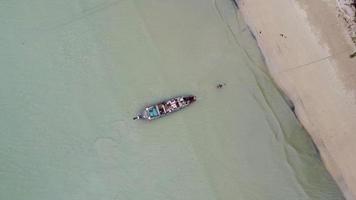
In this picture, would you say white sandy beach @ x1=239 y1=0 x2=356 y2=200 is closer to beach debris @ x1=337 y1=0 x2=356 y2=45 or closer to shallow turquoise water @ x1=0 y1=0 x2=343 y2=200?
Answer: beach debris @ x1=337 y1=0 x2=356 y2=45

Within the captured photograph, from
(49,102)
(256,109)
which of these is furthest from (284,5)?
(49,102)

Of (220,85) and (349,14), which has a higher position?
(349,14)

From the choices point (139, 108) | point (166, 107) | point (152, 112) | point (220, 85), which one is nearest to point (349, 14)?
point (220, 85)

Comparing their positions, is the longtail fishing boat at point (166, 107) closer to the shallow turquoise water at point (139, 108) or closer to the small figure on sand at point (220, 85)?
the shallow turquoise water at point (139, 108)

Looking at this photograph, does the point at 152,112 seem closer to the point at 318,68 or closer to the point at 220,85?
the point at 220,85

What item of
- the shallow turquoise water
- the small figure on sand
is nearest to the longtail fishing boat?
the shallow turquoise water
